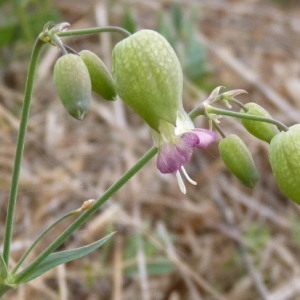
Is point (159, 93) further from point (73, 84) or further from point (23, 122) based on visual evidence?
point (23, 122)

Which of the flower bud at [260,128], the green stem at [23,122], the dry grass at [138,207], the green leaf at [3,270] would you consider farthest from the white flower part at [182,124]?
the dry grass at [138,207]

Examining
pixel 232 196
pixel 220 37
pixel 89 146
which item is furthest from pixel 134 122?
pixel 220 37

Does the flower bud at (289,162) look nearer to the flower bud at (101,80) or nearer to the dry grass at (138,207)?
the flower bud at (101,80)

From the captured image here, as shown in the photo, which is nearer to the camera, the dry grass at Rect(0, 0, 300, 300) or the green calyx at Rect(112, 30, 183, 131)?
the green calyx at Rect(112, 30, 183, 131)

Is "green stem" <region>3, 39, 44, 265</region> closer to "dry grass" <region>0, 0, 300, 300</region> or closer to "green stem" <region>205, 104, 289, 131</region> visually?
"green stem" <region>205, 104, 289, 131</region>

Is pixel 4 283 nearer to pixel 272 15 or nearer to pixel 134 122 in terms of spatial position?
pixel 134 122

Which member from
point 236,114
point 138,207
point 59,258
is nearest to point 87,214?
point 59,258

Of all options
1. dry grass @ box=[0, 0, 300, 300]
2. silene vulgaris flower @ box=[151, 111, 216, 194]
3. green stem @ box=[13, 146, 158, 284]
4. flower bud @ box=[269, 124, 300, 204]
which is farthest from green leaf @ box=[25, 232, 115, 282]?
dry grass @ box=[0, 0, 300, 300]
